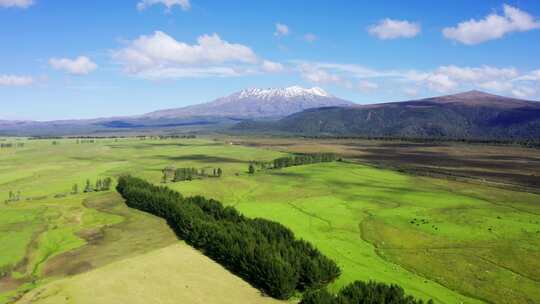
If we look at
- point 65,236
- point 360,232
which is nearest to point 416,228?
point 360,232

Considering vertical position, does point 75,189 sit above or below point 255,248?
below

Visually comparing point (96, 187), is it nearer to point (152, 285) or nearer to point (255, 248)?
point (152, 285)

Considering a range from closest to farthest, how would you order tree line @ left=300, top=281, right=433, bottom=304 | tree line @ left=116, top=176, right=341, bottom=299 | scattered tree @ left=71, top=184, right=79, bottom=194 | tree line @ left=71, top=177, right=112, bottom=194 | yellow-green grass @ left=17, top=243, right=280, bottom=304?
tree line @ left=300, top=281, right=433, bottom=304 < yellow-green grass @ left=17, top=243, right=280, bottom=304 < tree line @ left=116, top=176, right=341, bottom=299 < scattered tree @ left=71, top=184, right=79, bottom=194 < tree line @ left=71, top=177, right=112, bottom=194

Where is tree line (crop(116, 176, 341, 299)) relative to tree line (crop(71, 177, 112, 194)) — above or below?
above

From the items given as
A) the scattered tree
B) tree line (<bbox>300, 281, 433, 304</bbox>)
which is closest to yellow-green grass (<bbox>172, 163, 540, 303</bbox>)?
tree line (<bbox>300, 281, 433, 304</bbox>)

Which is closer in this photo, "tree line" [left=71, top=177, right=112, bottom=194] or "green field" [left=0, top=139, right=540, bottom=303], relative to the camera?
"green field" [left=0, top=139, right=540, bottom=303]

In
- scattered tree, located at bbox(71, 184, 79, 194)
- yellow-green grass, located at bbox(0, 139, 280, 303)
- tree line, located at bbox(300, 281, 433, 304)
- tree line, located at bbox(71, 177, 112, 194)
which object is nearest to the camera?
tree line, located at bbox(300, 281, 433, 304)

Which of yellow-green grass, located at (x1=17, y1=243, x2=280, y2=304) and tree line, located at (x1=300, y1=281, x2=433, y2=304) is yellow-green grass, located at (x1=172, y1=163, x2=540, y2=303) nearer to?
tree line, located at (x1=300, y1=281, x2=433, y2=304)

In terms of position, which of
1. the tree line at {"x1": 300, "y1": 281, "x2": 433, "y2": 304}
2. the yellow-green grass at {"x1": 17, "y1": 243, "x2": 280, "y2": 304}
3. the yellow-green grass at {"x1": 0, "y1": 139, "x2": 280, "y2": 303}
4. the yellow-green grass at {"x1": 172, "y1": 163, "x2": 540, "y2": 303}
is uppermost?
the tree line at {"x1": 300, "y1": 281, "x2": 433, "y2": 304}
